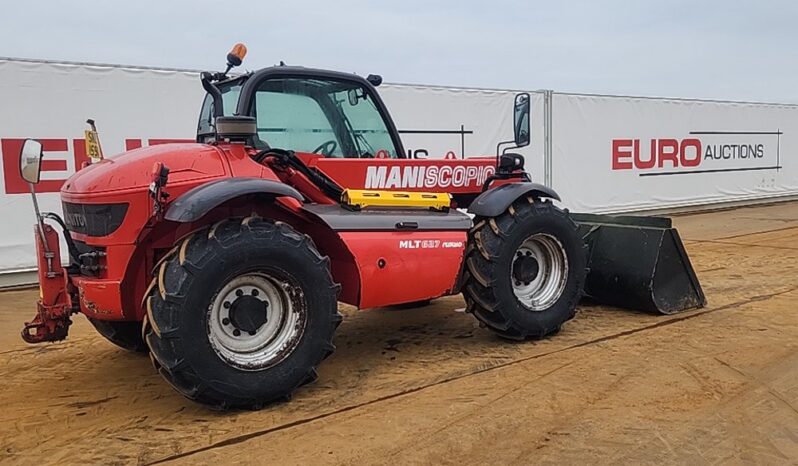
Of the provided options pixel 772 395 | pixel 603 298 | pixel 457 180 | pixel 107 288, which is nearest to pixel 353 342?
pixel 457 180

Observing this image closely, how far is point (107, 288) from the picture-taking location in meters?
4.05

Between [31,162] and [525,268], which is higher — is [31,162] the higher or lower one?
the higher one

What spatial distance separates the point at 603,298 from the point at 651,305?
0.55 meters

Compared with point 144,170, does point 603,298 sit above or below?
below

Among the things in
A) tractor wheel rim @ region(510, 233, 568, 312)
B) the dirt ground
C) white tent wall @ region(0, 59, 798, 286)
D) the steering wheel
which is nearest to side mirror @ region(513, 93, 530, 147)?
tractor wheel rim @ region(510, 233, 568, 312)

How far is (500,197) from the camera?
538cm

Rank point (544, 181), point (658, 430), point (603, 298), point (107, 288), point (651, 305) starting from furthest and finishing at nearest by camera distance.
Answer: point (544, 181)
point (603, 298)
point (651, 305)
point (107, 288)
point (658, 430)

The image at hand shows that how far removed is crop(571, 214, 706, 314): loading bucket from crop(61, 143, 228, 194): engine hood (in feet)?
12.5

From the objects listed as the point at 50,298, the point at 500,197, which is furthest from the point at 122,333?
the point at 500,197

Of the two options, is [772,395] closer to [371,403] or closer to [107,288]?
[371,403]

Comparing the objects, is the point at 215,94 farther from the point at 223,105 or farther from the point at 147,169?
the point at 147,169

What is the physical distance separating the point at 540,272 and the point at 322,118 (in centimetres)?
211

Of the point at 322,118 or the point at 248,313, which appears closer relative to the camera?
the point at 248,313

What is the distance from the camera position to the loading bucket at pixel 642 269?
621 cm
